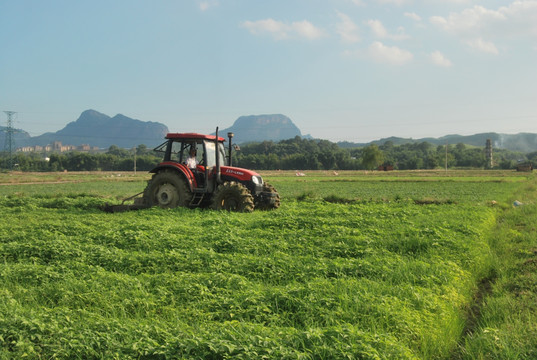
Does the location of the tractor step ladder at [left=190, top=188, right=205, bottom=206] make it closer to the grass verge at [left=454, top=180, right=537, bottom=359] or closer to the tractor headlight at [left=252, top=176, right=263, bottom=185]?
the tractor headlight at [left=252, top=176, right=263, bottom=185]

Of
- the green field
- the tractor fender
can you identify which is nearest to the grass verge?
the green field

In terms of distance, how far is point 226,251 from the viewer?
7.68 m

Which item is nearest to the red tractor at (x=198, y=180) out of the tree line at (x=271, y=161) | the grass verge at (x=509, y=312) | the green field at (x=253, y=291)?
the green field at (x=253, y=291)

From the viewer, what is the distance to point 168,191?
14125 mm

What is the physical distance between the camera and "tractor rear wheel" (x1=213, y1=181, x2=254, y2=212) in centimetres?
1320

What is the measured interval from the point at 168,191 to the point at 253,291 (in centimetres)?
972

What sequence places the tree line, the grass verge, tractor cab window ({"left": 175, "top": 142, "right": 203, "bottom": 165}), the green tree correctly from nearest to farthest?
the grass verge < tractor cab window ({"left": 175, "top": 142, "right": 203, "bottom": 165}) < the tree line < the green tree

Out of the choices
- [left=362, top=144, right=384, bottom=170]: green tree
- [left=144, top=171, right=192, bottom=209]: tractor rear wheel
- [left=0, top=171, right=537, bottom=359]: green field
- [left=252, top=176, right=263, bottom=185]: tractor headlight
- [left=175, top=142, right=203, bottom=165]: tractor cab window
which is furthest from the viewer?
[left=362, top=144, right=384, bottom=170]: green tree

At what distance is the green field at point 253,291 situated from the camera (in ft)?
12.4

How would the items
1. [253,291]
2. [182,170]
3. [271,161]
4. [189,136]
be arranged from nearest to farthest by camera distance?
[253,291] < [182,170] < [189,136] < [271,161]

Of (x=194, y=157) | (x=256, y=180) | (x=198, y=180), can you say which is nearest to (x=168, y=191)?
(x=198, y=180)

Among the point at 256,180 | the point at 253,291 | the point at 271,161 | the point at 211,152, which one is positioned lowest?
the point at 253,291

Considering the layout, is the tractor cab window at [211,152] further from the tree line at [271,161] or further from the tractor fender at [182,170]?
the tree line at [271,161]

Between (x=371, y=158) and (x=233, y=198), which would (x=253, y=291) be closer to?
(x=233, y=198)
